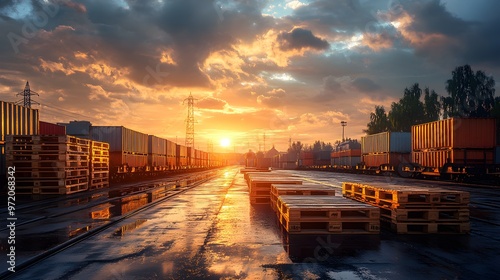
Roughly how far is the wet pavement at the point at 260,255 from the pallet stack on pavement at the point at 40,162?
986 cm

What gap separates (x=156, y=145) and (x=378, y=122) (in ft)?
224

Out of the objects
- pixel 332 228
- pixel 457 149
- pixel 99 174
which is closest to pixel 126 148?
pixel 99 174

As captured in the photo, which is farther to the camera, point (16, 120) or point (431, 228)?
point (16, 120)

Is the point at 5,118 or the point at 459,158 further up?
the point at 5,118

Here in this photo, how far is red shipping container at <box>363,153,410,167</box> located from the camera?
39719mm

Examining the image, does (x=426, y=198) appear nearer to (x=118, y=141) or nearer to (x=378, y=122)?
(x=118, y=141)

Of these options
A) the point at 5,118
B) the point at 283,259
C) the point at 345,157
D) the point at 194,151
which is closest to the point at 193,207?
the point at 283,259

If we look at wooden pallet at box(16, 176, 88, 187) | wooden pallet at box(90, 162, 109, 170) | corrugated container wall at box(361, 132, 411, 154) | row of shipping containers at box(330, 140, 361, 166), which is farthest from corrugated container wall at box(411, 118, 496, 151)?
row of shipping containers at box(330, 140, 361, 166)

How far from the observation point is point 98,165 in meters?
23.8

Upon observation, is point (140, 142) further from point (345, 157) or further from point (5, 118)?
point (345, 157)

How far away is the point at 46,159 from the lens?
724 inches

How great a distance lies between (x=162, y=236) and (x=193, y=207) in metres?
5.30

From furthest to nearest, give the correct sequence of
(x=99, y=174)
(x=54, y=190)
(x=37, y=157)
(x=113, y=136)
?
(x=113, y=136) → (x=99, y=174) → (x=54, y=190) → (x=37, y=157)

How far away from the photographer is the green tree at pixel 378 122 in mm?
93562
